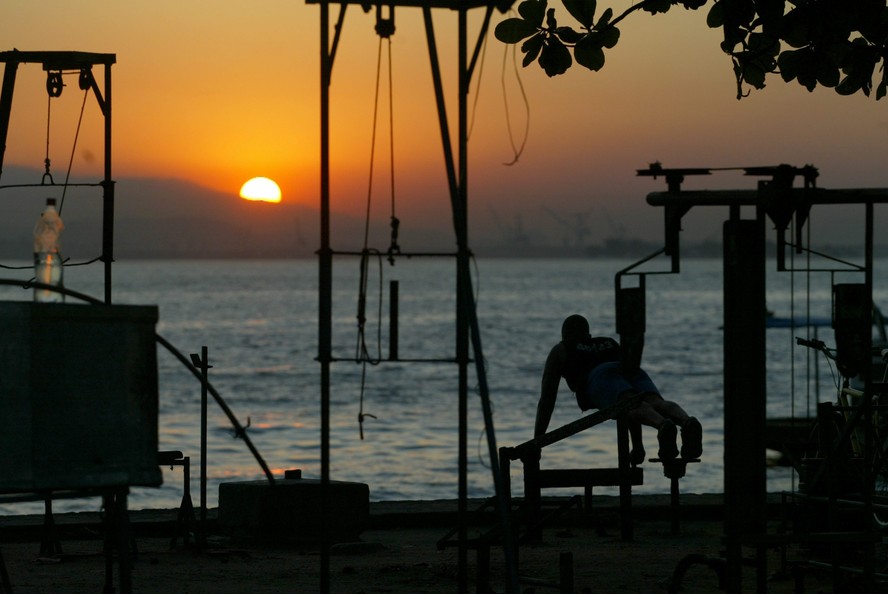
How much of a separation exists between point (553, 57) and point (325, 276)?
199cm

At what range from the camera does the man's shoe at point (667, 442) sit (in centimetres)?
1046

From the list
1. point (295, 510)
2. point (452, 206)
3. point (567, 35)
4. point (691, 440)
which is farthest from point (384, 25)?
point (295, 510)

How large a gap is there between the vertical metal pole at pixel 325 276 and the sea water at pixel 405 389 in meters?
0.30

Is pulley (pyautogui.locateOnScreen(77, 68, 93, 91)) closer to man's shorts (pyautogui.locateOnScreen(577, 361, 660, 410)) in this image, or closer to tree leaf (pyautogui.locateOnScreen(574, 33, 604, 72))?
tree leaf (pyautogui.locateOnScreen(574, 33, 604, 72))

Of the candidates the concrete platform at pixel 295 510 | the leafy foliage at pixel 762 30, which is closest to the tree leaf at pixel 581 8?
the leafy foliage at pixel 762 30

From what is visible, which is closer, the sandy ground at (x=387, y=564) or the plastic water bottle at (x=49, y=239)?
the sandy ground at (x=387, y=564)

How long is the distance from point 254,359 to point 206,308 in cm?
4907

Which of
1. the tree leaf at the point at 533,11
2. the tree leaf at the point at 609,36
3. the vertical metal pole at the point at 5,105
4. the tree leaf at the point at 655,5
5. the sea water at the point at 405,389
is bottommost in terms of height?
the sea water at the point at 405,389

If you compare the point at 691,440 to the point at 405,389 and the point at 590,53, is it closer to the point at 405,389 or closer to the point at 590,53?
the point at 590,53

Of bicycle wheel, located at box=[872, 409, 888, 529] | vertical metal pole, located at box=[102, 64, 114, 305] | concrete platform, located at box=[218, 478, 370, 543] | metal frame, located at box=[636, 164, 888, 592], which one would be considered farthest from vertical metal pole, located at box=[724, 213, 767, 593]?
concrete platform, located at box=[218, 478, 370, 543]

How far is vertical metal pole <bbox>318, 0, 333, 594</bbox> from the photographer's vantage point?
24.0 ft

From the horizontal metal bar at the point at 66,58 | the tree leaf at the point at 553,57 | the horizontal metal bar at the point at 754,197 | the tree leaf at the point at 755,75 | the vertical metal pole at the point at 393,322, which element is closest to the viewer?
the horizontal metal bar at the point at 754,197

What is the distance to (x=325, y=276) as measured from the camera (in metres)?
7.45

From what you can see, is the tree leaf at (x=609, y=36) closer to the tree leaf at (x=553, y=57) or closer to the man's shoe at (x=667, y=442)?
the tree leaf at (x=553, y=57)
